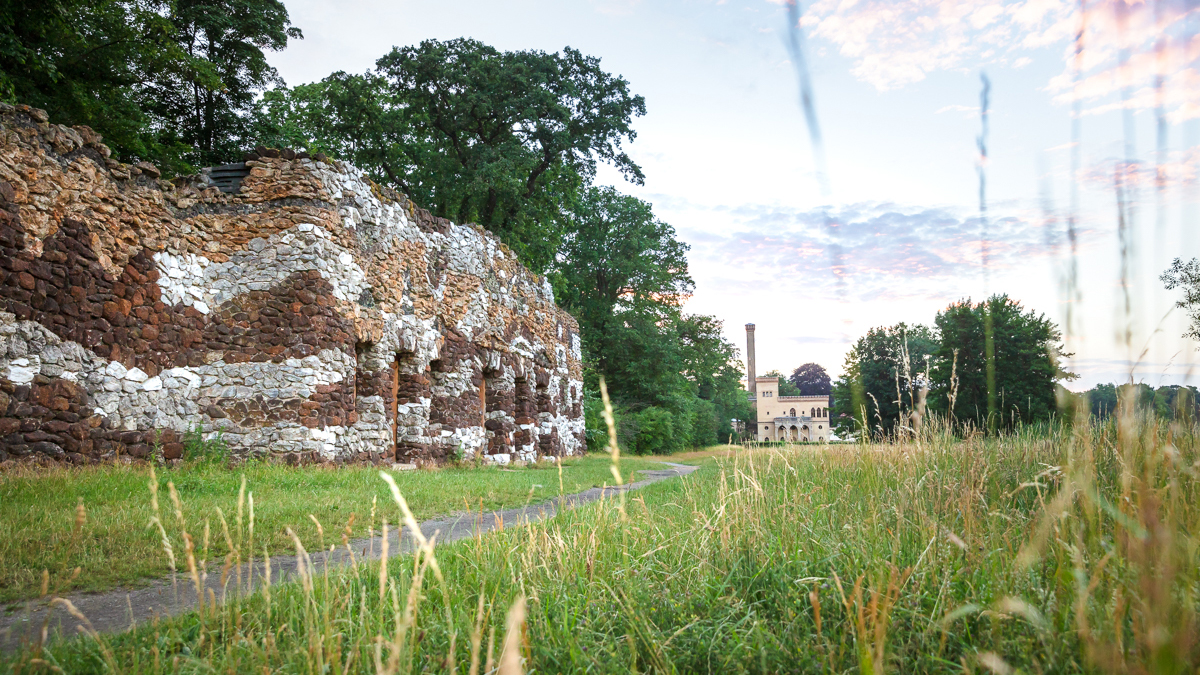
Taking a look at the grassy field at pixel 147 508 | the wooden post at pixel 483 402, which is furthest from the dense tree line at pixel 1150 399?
the wooden post at pixel 483 402

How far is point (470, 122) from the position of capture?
24.0 meters

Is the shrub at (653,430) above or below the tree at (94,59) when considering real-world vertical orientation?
below

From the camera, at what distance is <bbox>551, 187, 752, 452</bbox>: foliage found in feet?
108

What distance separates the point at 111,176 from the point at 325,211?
9.52 feet

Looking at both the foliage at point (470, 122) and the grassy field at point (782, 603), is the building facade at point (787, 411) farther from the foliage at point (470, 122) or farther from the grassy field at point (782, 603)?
the grassy field at point (782, 603)

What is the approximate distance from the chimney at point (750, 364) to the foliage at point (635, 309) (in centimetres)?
1991

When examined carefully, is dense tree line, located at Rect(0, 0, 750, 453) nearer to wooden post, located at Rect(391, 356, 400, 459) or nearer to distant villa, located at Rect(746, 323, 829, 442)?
wooden post, located at Rect(391, 356, 400, 459)

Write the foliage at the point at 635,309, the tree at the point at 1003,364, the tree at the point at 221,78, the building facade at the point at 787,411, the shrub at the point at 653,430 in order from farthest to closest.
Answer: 1. the building facade at the point at 787,411
2. the foliage at the point at 635,309
3. the shrub at the point at 653,430
4. the tree at the point at 221,78
5. the tree at the point at 1003,364

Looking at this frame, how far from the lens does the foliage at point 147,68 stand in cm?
1351

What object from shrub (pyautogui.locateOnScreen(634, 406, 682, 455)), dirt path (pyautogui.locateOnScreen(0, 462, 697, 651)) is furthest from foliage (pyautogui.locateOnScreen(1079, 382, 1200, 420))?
shrub (pyautogui.locateOnScreen(634, 406, 682, 455))

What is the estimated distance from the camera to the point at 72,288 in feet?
27.0

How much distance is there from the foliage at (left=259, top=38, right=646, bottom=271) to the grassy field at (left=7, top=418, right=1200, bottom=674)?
19907 millimetres

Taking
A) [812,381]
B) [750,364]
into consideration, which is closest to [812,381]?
[812,381]

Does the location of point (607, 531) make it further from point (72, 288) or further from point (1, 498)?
point (72, 288)
